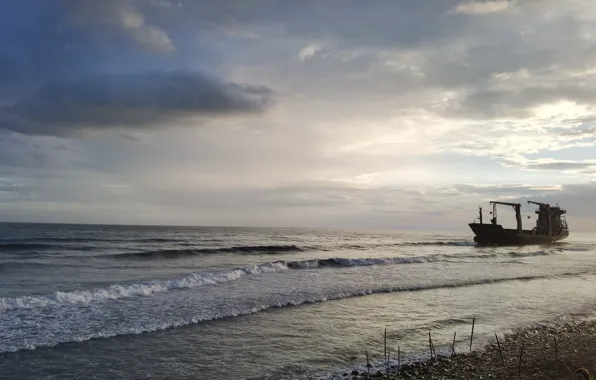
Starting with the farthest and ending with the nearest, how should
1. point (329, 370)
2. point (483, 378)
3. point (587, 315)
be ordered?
point (587, 315) → point (329, 370) → point (483, 378)

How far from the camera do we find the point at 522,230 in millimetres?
73375

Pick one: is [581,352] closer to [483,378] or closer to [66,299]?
[483,378]

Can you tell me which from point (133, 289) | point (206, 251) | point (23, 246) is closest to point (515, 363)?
point (133, 289)

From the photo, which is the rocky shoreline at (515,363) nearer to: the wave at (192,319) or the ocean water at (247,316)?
the ocean water at (247,316)

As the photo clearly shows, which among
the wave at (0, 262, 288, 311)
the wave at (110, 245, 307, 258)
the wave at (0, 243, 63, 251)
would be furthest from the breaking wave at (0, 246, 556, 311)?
the wave at (0, 243, 63, 251)

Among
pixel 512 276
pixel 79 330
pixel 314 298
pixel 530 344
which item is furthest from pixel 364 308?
pixel 512 276

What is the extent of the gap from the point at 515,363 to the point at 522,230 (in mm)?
70747

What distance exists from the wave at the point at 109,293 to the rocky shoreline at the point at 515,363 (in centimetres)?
1339

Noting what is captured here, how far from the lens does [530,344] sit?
12.9m

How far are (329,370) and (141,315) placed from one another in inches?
339

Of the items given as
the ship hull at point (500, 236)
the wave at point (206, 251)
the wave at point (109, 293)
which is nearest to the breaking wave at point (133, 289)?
the wave at point (109, 293)

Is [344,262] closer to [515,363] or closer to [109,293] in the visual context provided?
[109,293]

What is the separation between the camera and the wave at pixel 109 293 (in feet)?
55.9

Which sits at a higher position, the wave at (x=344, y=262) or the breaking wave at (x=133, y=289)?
the breaking wave at (x=133, y=289)
